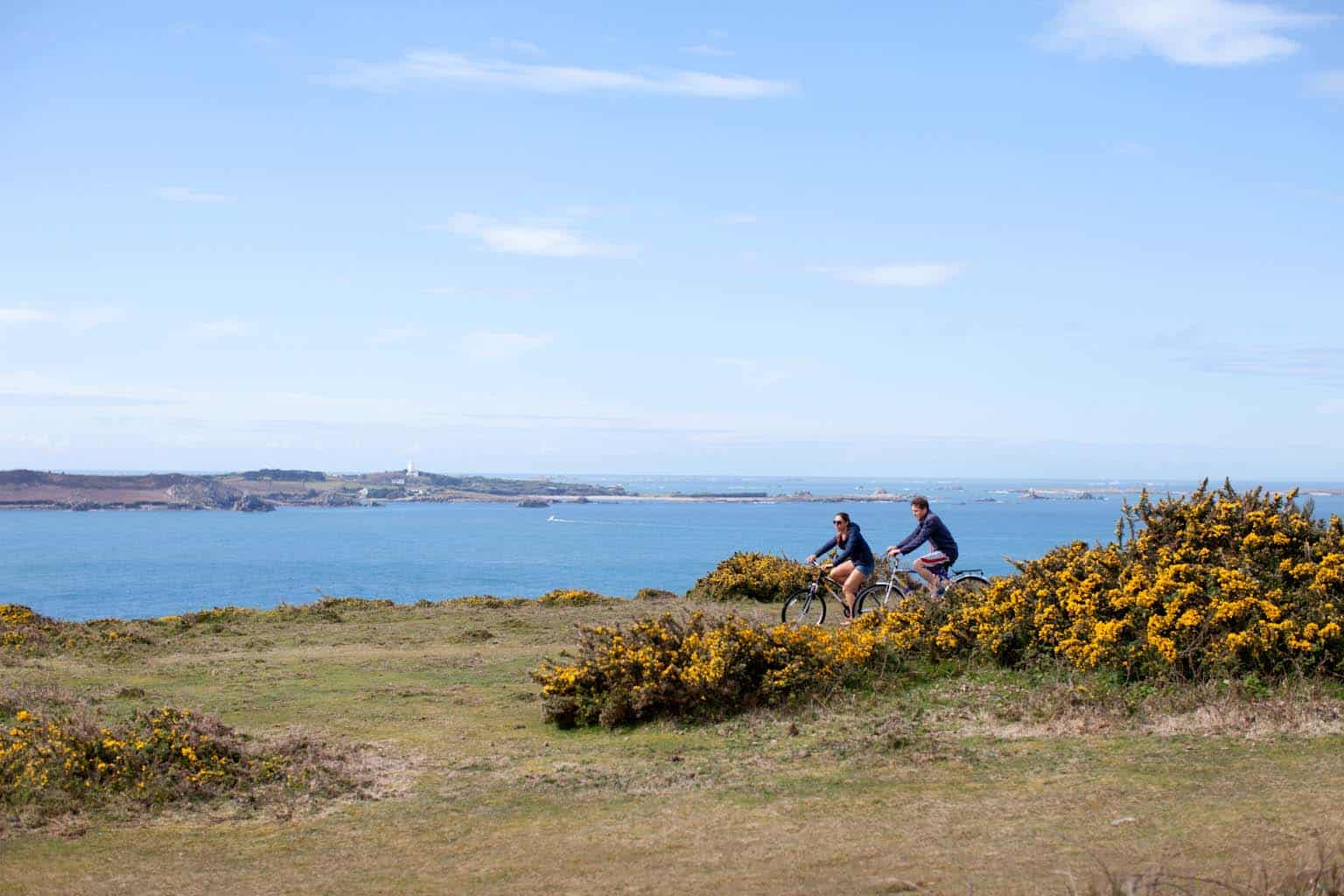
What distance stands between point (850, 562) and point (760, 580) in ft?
25.6

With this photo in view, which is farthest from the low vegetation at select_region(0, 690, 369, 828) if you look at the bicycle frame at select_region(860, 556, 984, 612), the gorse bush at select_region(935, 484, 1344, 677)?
the bicycle frame at select_region(860, 556, 984, 612)

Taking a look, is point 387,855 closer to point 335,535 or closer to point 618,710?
point 618,710

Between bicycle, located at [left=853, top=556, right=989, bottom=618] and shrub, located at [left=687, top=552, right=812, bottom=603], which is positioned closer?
bicycle, located at [left=853, top=556, right=989, bottom=618]

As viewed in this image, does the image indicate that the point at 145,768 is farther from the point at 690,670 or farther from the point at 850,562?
the point at 850,562

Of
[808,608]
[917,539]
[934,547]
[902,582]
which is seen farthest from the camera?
[808,608]

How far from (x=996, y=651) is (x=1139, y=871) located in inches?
242

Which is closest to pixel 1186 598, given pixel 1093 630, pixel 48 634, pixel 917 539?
pixel 1093 630

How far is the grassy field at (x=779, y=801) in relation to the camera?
662 centimetres

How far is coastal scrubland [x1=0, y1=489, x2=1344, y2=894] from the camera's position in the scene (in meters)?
6.76

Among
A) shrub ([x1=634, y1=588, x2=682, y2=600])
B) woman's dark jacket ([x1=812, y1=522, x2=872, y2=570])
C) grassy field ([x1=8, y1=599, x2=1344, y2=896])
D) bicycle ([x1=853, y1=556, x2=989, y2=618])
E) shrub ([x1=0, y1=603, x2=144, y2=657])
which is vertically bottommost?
shrub ([x1=634, y1=588, x2=682, y2=600])

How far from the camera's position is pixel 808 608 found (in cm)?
1798

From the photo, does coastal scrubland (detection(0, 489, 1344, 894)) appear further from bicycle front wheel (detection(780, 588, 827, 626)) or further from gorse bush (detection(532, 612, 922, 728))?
bicycle front wheel (detection(780, 588, 827, 626))

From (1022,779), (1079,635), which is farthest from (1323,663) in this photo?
(1022,779)

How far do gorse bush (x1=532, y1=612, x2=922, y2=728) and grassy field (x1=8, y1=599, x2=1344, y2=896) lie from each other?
342 mm
